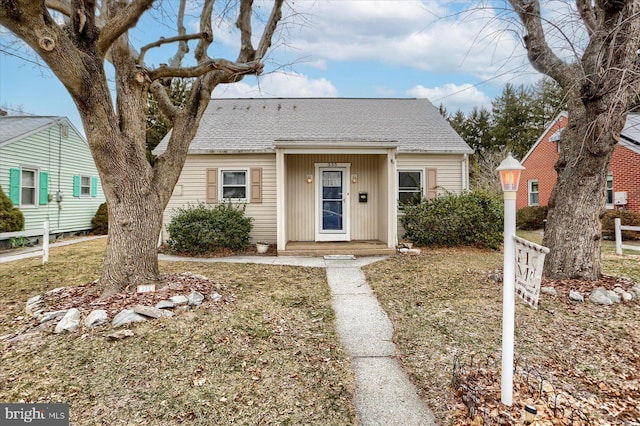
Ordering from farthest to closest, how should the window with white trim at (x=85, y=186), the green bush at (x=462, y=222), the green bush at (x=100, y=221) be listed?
1. the green bush at (x=100, y=221)
2. the window with white trim at (x=85, y=186)
3. the green bush at (x=462, y=222)

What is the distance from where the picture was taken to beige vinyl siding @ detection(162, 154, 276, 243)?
9750mm

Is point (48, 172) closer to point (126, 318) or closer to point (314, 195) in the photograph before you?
point (314, 195)

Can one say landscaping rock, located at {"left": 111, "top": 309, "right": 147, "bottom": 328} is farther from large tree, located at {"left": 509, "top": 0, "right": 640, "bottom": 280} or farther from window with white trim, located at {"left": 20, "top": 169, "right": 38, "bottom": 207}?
window with white trim, located at {"left": 20, "top": 169, "right": 38, "bottom": 207}

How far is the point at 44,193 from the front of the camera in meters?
11.9

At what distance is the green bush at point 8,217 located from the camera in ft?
31.7

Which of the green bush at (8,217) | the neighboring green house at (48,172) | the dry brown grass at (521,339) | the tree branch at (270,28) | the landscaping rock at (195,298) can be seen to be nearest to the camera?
Answer: the dry brown grass at (521,339)

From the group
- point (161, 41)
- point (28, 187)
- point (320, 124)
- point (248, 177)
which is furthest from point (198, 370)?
point (28, 187)

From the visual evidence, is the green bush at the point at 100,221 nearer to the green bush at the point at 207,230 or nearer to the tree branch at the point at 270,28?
the green bush at the point at 207,230

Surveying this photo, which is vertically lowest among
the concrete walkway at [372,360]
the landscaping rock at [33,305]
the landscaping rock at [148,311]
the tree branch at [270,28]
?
the concrete walkway at [372,360]

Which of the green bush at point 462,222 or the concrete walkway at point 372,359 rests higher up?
the green bush at point 462,222

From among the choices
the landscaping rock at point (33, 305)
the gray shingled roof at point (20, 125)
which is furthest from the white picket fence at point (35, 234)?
the gray shingled roof at point (20, 125)

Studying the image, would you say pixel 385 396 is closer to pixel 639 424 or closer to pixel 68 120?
pixel 639 424

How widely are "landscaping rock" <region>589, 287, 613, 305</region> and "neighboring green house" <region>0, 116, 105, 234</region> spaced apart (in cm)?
1506

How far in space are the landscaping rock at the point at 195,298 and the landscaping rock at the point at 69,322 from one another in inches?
45.7
